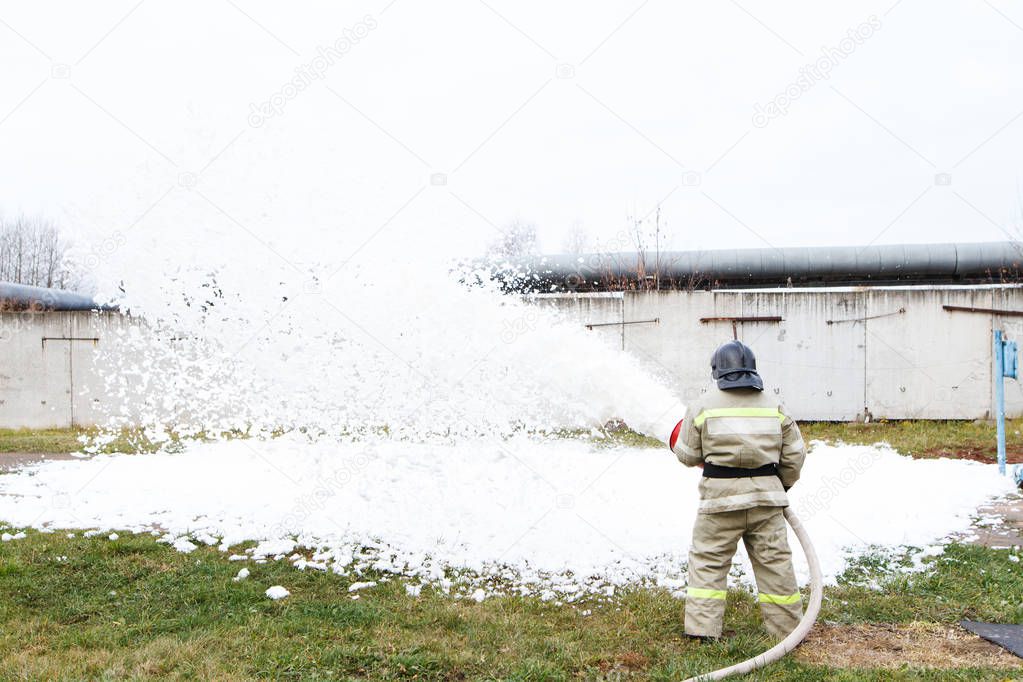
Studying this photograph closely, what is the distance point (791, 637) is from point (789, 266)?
14.6 metres

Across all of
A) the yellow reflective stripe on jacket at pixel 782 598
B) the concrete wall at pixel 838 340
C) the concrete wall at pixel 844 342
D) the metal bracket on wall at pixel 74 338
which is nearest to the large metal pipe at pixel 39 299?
the metal bracket on wall at pixel 74 338

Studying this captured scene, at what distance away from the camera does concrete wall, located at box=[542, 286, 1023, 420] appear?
14.8m

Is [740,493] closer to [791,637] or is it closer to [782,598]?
[782,598]

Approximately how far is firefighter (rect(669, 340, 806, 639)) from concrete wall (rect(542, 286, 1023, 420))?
10.4 meters

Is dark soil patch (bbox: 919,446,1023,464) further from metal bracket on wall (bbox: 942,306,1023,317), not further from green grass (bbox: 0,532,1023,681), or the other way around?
green grass (bbox: 0,532,1023,681)

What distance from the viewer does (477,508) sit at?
6.72 m

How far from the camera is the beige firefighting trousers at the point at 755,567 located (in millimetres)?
4496

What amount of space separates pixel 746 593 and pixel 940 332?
11746mm

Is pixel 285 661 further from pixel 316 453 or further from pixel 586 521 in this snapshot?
pixel 316 453

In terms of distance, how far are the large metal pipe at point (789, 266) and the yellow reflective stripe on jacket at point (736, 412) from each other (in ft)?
42.0

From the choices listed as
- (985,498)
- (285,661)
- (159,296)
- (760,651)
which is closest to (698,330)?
(985,498)

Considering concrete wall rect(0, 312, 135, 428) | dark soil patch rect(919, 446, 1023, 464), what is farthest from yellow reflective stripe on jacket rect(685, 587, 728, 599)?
concrete wall rect(0, 312, 135, 428)

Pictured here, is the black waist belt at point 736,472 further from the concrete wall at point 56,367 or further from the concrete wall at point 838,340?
the concrete wall at point 56,367

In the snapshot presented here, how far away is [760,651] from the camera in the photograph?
4.32 m
